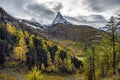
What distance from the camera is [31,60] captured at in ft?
434

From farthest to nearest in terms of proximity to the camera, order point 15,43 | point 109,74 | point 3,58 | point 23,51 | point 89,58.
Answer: point 15,43, point 23,51, point 3,58, point 109,74, point 89,58

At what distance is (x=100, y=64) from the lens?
81562 millimetres

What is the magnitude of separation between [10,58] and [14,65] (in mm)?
7861

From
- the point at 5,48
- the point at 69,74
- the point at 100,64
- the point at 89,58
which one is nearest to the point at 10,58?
the point at 5,48

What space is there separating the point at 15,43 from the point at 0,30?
12.5m

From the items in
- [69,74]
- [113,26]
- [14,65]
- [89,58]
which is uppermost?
[113,26]

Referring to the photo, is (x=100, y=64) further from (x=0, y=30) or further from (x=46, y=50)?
(x=0, y=30)

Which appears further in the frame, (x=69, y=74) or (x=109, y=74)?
(x=69, y=74)

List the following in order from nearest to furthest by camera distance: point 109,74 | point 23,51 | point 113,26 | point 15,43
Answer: point 113,26 → point 109,74 → point 23,51 → point 15,43

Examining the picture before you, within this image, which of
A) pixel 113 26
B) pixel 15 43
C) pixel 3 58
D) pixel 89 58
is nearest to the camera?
pixel 113 26

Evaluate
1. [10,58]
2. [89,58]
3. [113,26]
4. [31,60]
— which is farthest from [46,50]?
[113,26]

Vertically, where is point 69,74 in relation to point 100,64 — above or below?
below

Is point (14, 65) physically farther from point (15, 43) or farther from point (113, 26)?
point (113, 26)

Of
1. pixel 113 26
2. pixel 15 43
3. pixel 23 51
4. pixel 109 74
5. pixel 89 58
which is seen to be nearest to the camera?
pixel 113 26
